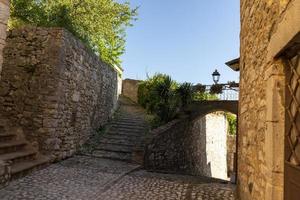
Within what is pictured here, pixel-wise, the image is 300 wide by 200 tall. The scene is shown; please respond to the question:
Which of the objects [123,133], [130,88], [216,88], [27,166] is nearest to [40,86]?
[27,166]

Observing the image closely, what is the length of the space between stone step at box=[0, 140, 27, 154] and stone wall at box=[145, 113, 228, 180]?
11.6 feet

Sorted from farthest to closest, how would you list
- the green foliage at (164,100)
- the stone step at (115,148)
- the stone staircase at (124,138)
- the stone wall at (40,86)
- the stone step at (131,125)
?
the stone step at (131,125) < the green foliage at (164,100) < the stone step at (115,148) < the stone staircase at (124,138) < the stone wall at (40,86)

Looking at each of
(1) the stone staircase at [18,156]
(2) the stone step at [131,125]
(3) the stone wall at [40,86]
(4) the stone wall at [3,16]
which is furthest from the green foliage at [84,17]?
(4) the stone wall at [3,16]

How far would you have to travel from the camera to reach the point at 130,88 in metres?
18.5

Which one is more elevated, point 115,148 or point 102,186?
point 115,148

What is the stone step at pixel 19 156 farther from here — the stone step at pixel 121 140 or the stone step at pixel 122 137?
the stone step at pixel 122 137

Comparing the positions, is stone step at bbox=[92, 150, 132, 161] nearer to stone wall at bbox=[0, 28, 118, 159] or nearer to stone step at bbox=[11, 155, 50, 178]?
stone wall at bbox=[0, 28, 118, 159]

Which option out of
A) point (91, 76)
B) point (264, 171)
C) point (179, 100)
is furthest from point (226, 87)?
point (264, 171)

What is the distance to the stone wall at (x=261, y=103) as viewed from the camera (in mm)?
3170

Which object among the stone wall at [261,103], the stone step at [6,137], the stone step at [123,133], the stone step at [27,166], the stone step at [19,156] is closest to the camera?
the stone wall at [261,103]

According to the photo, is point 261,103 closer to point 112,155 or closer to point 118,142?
point 112,155

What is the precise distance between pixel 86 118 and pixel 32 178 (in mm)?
3975

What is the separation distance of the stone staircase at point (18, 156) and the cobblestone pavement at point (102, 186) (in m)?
0.18

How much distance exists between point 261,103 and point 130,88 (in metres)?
14.8
